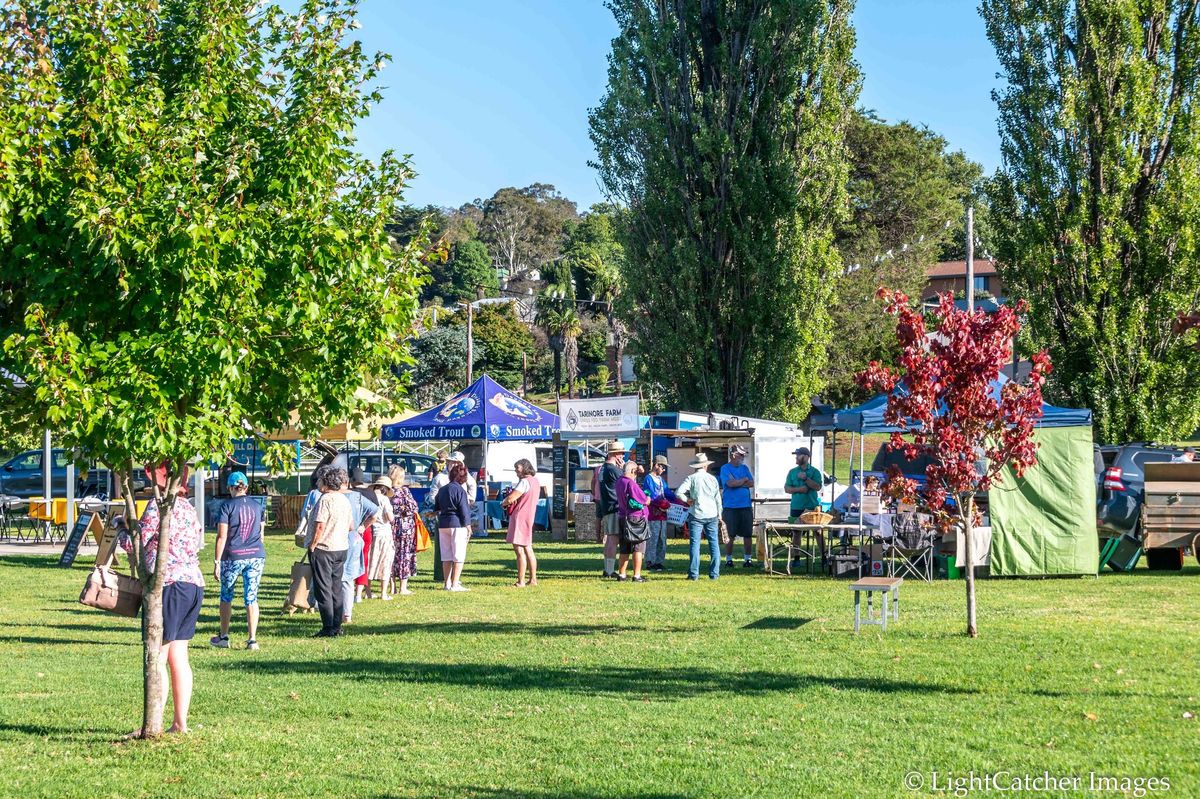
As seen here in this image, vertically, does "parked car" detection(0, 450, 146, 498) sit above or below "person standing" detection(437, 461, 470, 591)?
above

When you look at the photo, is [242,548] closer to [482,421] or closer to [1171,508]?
[1171,508]

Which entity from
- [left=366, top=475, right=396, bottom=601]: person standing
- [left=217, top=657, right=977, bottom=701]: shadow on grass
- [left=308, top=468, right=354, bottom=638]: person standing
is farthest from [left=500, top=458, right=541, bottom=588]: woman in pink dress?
[left=217, top=657, right=977, bottom=701]: shadow on grass

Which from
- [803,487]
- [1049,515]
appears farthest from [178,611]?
[803,487]

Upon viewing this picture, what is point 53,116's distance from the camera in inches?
325

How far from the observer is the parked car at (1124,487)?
19.9m

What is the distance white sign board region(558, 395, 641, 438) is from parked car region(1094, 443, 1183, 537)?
9168 mm

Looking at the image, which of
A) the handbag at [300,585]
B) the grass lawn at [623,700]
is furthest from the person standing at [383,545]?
the handbag at [300,585]

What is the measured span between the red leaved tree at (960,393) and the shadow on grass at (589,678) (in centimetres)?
254

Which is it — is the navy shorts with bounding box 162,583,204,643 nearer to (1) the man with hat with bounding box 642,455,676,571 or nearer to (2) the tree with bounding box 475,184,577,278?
(1) the man with hat with bounding box 642,455,676,571

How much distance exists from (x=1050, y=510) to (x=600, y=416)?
10759 mm

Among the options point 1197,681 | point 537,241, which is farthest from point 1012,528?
point 537,241

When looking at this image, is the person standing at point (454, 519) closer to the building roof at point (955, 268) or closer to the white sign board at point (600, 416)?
the white sign board at point (600, 416)

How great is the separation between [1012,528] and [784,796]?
12.8 metres

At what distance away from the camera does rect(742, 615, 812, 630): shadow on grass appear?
13.7 metres
